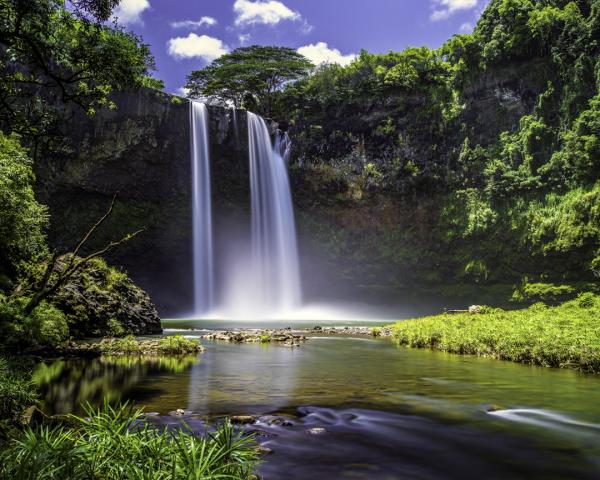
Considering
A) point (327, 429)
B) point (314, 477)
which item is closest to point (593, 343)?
point (327, 429)

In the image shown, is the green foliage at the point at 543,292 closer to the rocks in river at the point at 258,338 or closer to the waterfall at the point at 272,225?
the waterfall at the point at 272,225

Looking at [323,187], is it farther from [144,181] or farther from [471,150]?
[144,181]

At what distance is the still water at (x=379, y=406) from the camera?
5281 millimetres

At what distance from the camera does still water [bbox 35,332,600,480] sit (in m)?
5.28

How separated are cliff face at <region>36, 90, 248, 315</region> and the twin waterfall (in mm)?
963

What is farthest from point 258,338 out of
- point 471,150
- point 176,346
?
point 471,150

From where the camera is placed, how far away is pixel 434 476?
4.91m

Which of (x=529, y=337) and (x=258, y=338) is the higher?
(x=529, y=337)

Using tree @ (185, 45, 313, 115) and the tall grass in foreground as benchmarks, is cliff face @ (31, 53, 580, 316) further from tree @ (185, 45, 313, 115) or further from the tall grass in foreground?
the tall grass in foreground

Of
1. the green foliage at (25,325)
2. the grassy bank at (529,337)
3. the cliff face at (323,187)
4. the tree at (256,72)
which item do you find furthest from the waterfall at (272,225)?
the green foliage at (25,325)

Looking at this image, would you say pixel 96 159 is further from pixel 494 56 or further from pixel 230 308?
pixel 494 56

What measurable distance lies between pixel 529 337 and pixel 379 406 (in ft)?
26.0

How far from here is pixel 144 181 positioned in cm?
4081

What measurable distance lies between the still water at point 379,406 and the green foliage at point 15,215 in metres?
4.47
